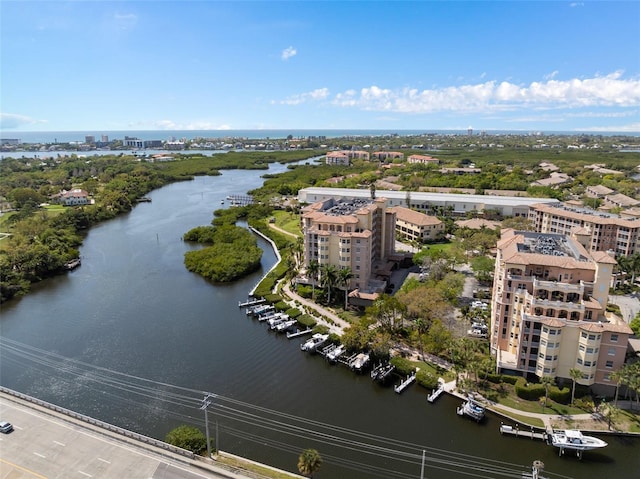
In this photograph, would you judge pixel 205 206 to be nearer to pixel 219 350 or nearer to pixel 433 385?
pixel 219 350

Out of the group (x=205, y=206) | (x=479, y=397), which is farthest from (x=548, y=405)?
(x=205, y=206)

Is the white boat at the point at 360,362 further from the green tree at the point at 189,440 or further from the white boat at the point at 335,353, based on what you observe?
the green tree at the point at 189,440

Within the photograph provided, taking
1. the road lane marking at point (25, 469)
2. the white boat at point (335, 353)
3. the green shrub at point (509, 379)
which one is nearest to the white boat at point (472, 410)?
the green shrub at point (509, 379)

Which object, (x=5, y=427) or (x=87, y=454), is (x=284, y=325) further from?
(x=5, y=427)

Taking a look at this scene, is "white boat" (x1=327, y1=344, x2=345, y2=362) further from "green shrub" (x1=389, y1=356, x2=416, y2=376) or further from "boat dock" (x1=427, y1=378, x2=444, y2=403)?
"boat dock" (x1=427, y1=378, x2=444, y2=403)

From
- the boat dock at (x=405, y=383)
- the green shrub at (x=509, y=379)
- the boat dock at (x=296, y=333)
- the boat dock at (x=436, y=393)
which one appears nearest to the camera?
the boat dock at (x=436, y=393)

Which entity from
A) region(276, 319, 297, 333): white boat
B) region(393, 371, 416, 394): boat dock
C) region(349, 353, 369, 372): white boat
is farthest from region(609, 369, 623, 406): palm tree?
region(276, 319, 297, 333): white boat
